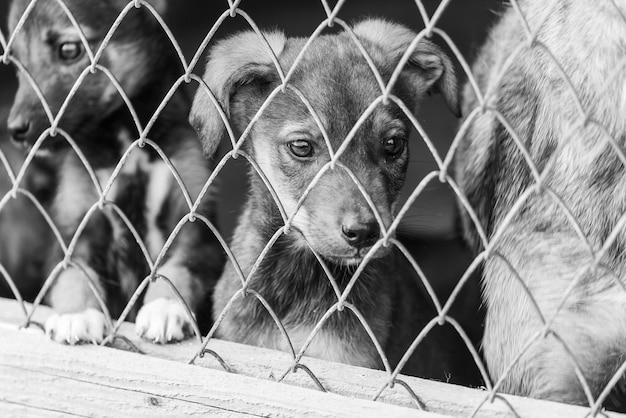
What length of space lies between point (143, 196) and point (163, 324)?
47.0 inches

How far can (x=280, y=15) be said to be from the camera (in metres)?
4.46

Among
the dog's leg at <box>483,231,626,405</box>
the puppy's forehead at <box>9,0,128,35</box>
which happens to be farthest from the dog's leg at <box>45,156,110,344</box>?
the dog's leg at <box>483,231,626,405</box>

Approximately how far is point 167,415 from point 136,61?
1.89 meters

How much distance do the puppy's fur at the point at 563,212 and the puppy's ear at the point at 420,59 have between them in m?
0.24

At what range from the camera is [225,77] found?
2.79 metres

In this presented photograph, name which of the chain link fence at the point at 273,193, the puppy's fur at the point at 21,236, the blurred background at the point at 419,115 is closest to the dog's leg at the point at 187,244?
the chain link fence at the point at 273,193

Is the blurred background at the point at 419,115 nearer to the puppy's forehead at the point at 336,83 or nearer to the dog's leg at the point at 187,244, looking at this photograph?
the dog's leg at the point at 187,244

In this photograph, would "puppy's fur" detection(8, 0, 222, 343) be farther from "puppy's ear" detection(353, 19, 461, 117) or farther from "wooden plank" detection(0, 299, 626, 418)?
"puppy's ear" detection(353, 19, 461, 117)

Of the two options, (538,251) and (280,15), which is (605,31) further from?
(280,15)

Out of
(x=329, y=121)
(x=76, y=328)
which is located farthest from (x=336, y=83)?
(x=76, y=328)

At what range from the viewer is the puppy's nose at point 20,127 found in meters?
3.46

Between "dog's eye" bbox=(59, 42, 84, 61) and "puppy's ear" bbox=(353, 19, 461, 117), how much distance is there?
1249 millimetres

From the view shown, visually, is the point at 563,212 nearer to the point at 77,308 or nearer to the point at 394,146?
the point at 394,146

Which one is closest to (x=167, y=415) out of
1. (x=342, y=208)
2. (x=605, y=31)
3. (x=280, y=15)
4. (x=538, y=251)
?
(x=342, y=208)
